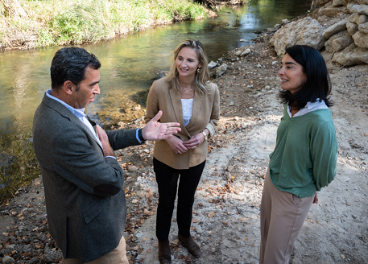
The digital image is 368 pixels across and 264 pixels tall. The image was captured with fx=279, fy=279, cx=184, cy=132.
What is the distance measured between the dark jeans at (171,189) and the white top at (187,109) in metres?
0.47

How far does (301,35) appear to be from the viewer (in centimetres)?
933

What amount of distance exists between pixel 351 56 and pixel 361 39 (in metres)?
0.47

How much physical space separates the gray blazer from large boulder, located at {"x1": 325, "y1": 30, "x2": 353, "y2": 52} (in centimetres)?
847

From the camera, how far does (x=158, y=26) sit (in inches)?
745

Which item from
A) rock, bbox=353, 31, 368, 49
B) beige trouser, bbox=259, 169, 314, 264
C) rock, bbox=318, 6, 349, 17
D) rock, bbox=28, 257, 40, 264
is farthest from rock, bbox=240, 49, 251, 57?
rock, bbox=28, 257, 40, 264

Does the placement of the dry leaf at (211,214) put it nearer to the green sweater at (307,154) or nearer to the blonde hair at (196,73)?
the green sweater at (307,154)

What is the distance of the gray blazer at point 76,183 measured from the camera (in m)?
1.54

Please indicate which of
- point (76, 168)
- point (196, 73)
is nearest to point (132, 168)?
point (196, 73)

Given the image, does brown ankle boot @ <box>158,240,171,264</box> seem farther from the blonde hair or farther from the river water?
the river water

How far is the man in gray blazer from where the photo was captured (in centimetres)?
155

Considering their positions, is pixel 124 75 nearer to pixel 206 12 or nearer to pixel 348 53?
pixel 348 53

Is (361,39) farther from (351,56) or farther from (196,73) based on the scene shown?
(196,73)

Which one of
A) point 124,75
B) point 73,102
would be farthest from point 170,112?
point 124,75

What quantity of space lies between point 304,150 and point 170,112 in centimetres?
119
